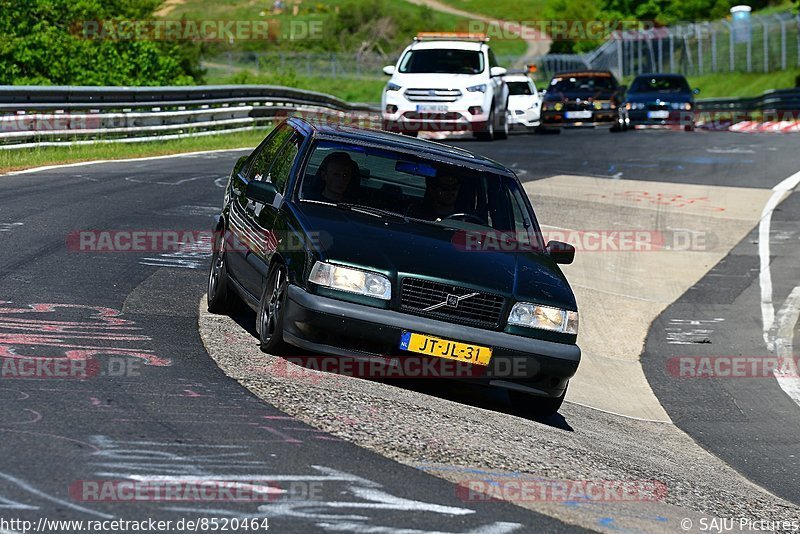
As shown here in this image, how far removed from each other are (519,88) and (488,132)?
9374 mm

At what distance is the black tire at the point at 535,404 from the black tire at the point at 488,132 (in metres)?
19.5

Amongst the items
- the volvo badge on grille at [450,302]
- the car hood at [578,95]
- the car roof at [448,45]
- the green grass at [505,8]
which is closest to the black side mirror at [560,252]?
the volvo badge on grille at [450,302]

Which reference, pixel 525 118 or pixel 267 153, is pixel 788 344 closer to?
pixel 267 153

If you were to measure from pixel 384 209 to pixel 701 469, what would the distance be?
2602mm

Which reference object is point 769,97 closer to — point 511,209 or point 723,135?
point 723,135

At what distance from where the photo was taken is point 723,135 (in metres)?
34.5

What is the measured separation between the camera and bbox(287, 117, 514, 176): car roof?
9.19 metres

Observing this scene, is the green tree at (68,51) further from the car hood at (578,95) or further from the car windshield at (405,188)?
the car windshield at (405,188)

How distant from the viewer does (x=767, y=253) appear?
1797cm

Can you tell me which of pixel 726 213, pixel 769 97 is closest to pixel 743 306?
pixel 726 213

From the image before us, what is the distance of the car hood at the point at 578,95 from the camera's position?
3584cm

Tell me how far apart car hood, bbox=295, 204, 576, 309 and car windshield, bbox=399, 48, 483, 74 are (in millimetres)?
18478

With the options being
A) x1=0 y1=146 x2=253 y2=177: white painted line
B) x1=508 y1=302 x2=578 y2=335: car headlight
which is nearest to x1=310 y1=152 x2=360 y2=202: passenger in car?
x1=508 y1=302 x2=578 y2=335: car headlight

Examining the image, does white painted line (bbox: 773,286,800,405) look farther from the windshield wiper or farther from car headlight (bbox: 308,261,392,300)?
car headlight (bbox: 308,261,392,300)
